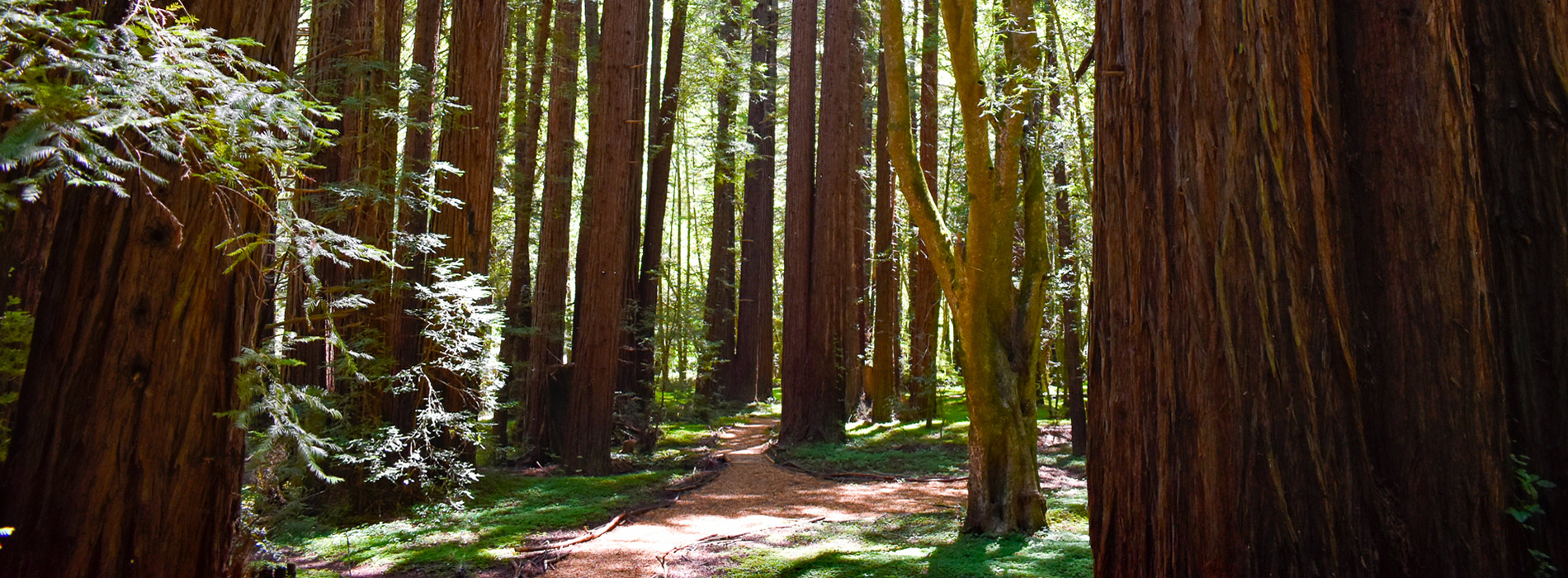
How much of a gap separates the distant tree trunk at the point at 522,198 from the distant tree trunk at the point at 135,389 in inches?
311

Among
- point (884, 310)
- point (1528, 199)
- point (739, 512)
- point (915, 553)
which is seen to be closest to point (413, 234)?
point (739, 512)

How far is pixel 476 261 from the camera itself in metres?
8.66

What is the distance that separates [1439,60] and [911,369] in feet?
47.8

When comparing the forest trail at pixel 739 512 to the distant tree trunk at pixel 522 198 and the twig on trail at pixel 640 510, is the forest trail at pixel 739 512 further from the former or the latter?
the distant tree trunk at pixel 522 198

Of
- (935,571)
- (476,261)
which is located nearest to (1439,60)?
(935,571)

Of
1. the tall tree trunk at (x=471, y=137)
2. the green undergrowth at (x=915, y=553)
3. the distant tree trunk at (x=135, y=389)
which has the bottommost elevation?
the green undergrowth at (x=915, y=553)

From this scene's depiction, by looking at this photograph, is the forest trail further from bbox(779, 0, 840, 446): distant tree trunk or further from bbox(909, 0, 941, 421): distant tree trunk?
bbox(909, 0, 941, 421): distant tree trunk

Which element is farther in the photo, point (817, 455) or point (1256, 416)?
point (817, 455)

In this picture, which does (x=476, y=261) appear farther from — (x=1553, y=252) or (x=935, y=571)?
(x=1553, y=252)

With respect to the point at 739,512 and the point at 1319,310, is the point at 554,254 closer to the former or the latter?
the point at 739,512

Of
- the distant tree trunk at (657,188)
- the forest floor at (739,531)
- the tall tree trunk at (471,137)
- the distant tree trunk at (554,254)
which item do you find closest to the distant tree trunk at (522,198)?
the distant tree trunk at (554,254)

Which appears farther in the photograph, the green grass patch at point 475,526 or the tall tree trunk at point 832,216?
the tall tree trunk at point 832,216

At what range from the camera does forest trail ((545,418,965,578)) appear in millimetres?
6266

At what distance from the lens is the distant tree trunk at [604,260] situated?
10.5 m
